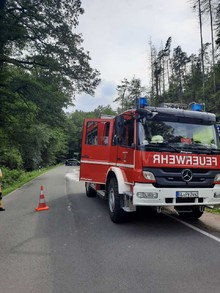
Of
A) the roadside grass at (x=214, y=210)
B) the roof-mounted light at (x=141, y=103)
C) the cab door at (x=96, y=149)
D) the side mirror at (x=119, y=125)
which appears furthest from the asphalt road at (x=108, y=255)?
the roof-mounted light at (x=141, y=103)

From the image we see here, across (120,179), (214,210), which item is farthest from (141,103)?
(214,210)

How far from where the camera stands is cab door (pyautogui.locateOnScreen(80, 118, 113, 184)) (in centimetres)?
858

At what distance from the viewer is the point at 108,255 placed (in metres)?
4.72

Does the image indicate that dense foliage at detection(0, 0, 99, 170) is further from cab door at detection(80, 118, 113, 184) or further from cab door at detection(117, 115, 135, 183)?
cab door at detection(117, 115, 135, 183)

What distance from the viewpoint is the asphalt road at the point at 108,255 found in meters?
3.64

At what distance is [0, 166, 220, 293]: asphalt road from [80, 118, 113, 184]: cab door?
5.77ft

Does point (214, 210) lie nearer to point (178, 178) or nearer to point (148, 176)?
point (178, 178)

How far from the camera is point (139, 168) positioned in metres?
5.95

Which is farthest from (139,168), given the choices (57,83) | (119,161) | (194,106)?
(57,83)

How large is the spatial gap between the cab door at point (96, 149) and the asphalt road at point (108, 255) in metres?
1.76

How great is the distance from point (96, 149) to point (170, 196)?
3.87m

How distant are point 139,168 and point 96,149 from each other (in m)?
3.45

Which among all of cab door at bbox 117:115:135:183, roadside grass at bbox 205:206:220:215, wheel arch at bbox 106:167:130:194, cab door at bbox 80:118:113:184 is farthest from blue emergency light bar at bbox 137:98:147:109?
roadside grass at bbox 205:206:220:215

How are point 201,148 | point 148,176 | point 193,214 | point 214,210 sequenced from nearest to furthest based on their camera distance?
point 148,176 < point 201,148 < point 193,214 < point 214,210
